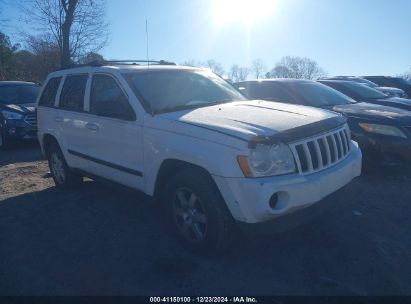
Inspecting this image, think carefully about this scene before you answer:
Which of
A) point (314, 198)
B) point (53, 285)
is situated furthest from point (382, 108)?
point (53, 285)

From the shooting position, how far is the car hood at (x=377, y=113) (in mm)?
5492

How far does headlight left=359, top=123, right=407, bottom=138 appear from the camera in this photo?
538 centimetres

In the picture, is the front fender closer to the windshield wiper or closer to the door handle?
the windshield wiper

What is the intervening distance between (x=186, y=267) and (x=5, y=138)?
25.9ft

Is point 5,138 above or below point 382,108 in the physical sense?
below

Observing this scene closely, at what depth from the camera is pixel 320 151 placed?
3.45 meters

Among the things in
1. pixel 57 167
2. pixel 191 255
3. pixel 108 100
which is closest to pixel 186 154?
pixel 191 255

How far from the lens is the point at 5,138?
31.0 ft

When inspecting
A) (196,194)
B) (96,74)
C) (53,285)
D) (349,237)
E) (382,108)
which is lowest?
(53,285)

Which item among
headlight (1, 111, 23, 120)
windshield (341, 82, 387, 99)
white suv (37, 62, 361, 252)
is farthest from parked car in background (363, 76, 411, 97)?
headlight (1, 111, 23, 120)

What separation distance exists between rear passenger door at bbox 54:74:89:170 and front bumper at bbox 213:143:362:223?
2.56m

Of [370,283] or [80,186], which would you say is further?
[80,186]

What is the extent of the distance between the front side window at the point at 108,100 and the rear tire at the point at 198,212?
3.16ft

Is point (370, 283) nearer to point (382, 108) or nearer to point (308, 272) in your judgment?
point (308, 272)
